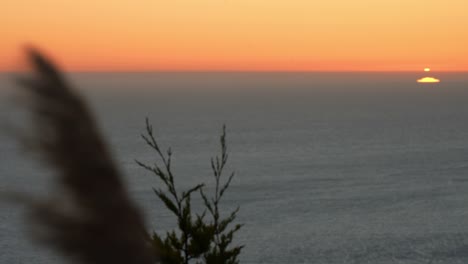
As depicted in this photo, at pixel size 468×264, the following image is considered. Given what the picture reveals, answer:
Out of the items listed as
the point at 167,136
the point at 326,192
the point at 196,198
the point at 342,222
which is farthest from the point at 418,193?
the point at 167,136

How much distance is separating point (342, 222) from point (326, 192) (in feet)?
30.8

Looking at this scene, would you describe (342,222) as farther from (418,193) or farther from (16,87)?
(16,87)

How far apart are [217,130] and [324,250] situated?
75.5 meters

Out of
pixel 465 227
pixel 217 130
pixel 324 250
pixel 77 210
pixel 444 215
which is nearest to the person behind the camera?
pixel 77 210

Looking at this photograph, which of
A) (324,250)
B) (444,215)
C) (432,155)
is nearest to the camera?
(324,250)

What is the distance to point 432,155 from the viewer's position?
80812mm

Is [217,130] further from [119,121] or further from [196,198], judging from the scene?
[196,198]

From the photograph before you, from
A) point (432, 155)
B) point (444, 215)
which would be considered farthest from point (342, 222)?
point (432, 155)

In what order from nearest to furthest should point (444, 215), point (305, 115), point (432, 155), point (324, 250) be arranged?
point (324, 250) → point (444, 215) → point (432, 155) → point (305, 115)

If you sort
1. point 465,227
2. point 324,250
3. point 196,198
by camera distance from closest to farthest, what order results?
1. point 324,250
2. point 465,227
3. point 196,198

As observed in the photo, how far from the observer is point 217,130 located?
380 ft

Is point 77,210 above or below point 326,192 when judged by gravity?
above

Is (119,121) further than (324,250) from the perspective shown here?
Yes

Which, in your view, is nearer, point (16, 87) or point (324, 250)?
point (16, 87)
